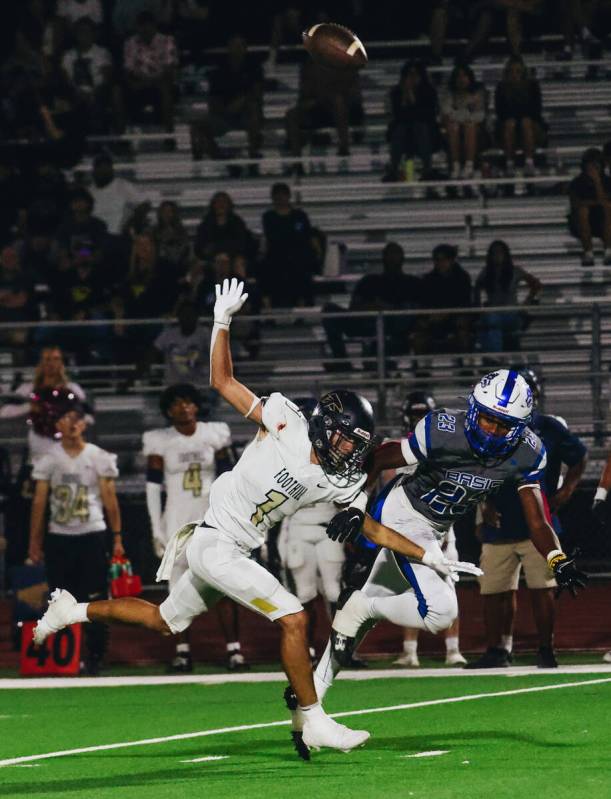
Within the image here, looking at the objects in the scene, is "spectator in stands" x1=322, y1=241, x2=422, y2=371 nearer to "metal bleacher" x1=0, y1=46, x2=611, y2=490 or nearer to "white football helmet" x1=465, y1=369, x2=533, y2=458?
"metal bleacher" x1=0, y1=46, x2=611, y2=490

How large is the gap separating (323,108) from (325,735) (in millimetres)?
12624

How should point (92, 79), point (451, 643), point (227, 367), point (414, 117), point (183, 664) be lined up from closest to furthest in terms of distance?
point (227, 367) < point (451, 643) < point (183, 664) < point (414, 117) < point (92, 79)

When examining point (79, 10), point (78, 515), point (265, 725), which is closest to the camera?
point (265, 725)

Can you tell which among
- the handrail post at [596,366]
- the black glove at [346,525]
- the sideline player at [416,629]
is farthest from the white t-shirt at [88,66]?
the black glove at [346,525]

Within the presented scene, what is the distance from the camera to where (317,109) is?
62.2ft

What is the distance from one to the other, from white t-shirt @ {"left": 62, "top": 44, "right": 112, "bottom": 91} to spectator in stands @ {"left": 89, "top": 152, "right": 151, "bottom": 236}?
1.59 m

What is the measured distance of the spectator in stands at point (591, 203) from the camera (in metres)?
17.1

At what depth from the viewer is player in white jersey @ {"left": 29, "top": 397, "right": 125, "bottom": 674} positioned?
1162 cm

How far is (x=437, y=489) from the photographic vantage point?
27.9 feet

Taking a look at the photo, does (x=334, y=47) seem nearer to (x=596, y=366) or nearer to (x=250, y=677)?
(x=250, y=677)

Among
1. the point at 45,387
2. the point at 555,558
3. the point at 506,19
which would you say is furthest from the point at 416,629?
the point at 506,19

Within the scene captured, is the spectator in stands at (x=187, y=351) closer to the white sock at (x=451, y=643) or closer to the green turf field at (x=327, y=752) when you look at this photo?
the white sock at (x=451, y=643)

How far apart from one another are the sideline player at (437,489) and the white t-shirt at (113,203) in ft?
33.0

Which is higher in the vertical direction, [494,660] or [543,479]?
[543,479]
